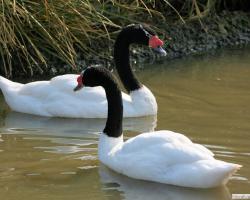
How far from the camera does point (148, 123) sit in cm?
922

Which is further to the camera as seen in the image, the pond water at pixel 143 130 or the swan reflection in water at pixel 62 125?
the swan reflection in water at pixel 62 125

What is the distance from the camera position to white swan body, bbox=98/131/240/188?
670 centimetres

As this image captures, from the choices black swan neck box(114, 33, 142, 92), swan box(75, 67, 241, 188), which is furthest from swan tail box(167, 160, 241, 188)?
black swan neck box(114, 33, 142, 92)

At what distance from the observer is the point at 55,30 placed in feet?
34.1

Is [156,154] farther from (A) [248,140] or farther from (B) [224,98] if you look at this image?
(B) [224,98]

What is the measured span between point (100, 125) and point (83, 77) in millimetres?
1339

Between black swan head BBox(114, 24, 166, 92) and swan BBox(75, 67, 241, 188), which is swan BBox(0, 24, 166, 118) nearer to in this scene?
black swan head BBox(114, 24, 166, 92)

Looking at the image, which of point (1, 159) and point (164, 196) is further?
point (1, 159)

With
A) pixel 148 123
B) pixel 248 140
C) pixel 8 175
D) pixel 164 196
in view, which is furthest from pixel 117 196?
pixel 148 123

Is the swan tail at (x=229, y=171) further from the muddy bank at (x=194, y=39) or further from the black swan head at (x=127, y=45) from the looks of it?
the muddy bank at (x=194, y=39)

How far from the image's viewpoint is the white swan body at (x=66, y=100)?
933 centimetres

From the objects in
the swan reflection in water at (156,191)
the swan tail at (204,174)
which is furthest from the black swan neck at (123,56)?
the swan tail at (204,174)

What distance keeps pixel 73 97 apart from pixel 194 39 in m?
3.64

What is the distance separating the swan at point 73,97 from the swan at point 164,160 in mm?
1700
